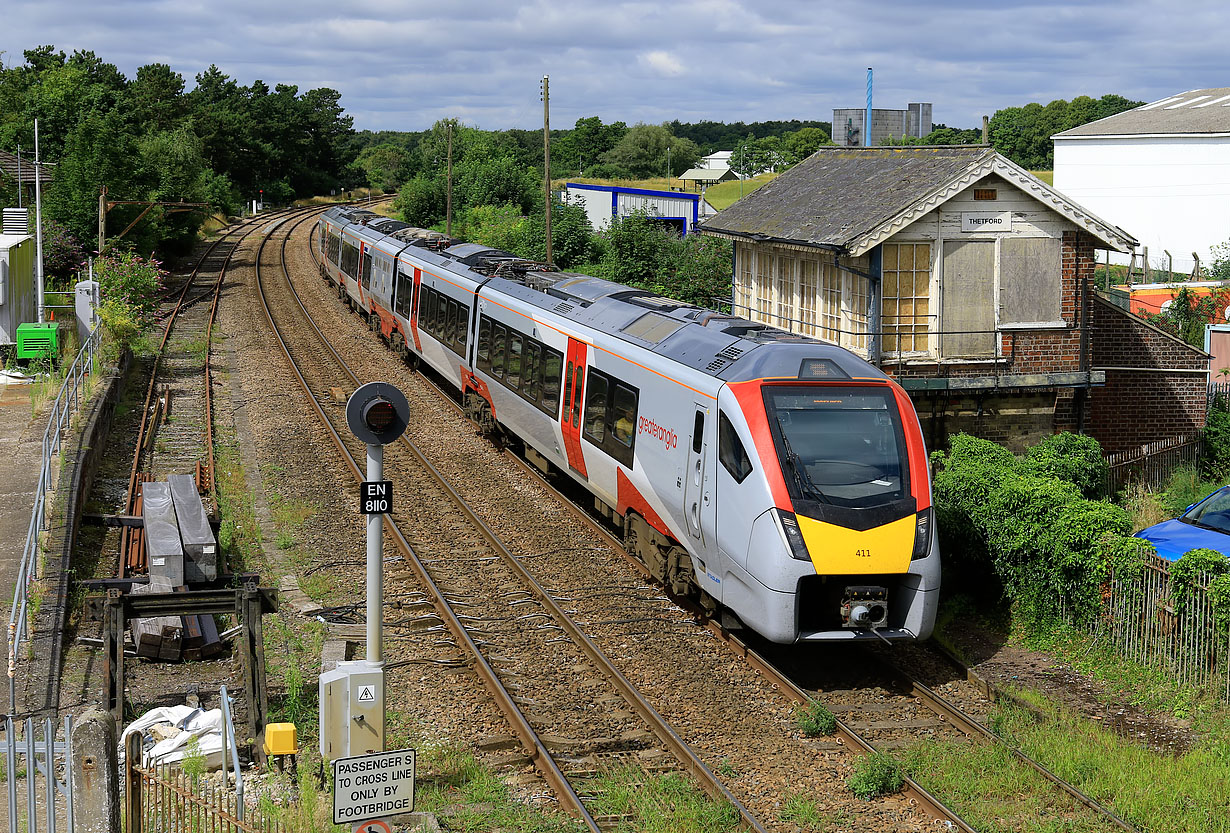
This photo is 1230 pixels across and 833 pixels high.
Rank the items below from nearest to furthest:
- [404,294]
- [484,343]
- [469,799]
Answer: [469,799] → [484,343] → [404,294]

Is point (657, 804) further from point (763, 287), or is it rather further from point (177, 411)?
point (177, 411)

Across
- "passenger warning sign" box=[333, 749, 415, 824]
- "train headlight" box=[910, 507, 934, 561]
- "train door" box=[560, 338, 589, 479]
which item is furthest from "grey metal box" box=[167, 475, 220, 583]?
"train headlight" box=[910, 507, 934, 561]

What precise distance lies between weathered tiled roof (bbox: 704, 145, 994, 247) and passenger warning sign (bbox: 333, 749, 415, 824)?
12367mm

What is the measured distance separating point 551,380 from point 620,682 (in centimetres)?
623

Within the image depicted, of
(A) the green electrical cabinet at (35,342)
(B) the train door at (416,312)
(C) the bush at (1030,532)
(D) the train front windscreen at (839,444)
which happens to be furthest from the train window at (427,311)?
(D) the train front windscreen at (839,444)

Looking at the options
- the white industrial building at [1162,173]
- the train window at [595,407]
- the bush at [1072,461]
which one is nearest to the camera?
the train window at [595,407]

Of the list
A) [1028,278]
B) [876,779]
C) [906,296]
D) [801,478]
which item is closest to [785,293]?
[906,296]

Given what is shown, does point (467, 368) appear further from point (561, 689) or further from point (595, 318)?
point (561, 689)

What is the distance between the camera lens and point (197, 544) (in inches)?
506

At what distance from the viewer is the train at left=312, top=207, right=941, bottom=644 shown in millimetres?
10234

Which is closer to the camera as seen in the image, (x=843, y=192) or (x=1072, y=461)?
(x=1072, y=461)

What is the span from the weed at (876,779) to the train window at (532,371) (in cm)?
868

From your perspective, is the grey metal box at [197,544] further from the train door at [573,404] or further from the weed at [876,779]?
the weed at [876,779]

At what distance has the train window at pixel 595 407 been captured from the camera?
14156 millimetres
